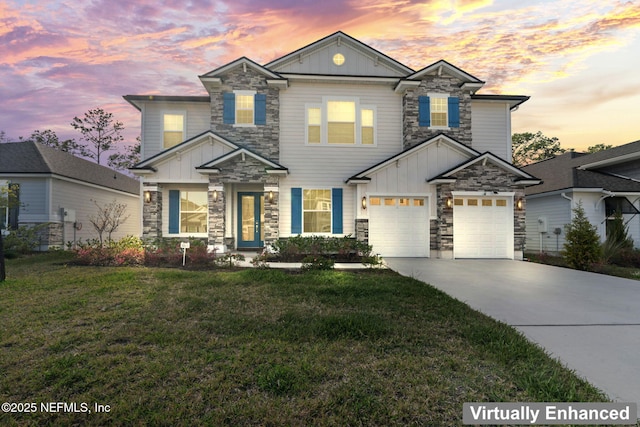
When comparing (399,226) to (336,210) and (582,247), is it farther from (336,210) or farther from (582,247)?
(582,247)

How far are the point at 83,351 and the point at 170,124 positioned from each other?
1162cm

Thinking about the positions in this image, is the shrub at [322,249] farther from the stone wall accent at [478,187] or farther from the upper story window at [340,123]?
the upper story window at [340,123]

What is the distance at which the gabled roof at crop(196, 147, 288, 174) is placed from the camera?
437 inches

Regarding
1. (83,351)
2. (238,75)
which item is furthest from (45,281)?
(238,75)

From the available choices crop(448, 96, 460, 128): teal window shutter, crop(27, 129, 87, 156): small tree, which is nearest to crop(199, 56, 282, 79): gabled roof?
crop(448, 96, 460, 128): teal window shutter

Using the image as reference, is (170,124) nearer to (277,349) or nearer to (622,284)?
(277,349)

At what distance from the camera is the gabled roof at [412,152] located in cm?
1127

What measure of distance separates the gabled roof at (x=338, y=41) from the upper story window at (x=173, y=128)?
441 centimetres

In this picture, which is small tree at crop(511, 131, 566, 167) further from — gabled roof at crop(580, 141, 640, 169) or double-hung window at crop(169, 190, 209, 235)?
double-hung window at crop(169, 190, 209, 235)

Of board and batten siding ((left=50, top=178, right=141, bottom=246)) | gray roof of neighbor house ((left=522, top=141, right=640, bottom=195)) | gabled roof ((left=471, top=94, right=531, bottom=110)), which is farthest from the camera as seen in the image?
board and batten siding ((left=50, top=178, right=141, bottom=246))

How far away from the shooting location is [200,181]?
37.7 ft

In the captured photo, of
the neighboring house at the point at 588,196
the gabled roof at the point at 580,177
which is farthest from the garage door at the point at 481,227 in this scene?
the gabled roof at the point at 580,177

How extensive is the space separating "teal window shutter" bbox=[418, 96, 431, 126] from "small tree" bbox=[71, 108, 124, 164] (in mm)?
29917

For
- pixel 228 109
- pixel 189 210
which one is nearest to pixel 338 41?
pixel 228 109
